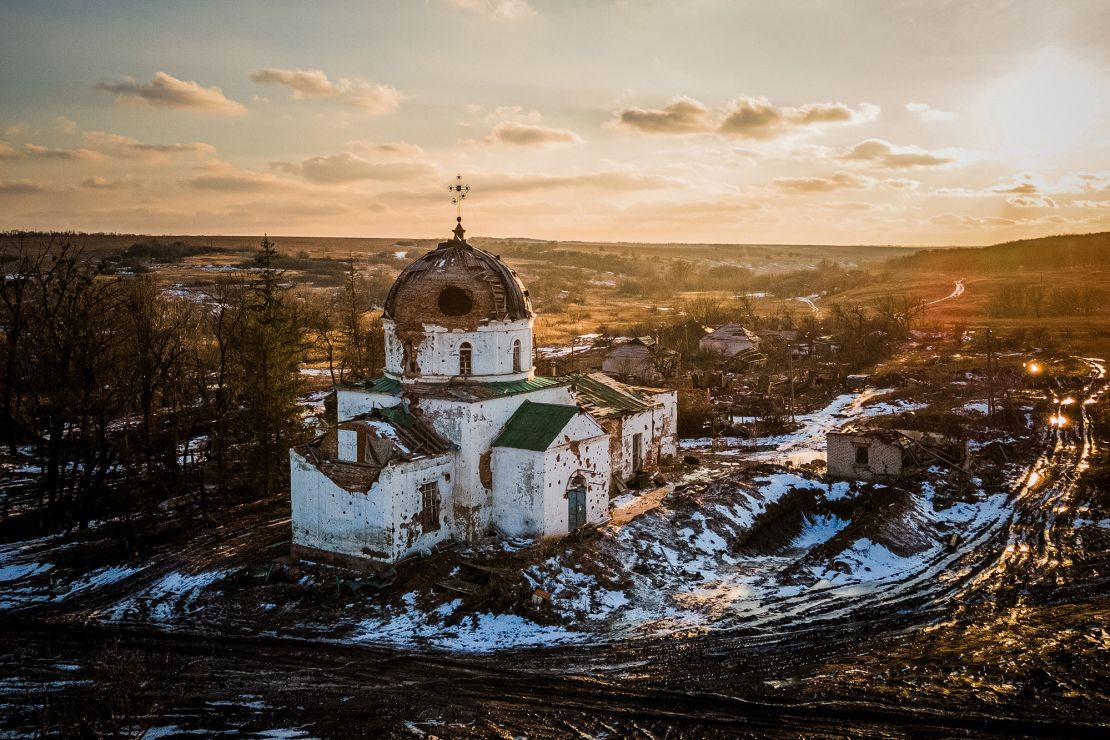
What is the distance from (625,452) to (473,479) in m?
9.20

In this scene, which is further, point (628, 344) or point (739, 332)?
point (739, 332)

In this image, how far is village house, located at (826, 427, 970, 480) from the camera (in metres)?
33.6

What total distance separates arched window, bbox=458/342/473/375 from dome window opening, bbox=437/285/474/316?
1085 millimetres

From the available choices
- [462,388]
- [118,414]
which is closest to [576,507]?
[462,388]

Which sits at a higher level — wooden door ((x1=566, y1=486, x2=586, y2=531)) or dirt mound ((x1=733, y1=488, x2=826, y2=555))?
wooden door ((x1=566, y1=486, x2=586, y2=531))

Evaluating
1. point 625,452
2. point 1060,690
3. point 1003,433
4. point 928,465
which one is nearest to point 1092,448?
point 1003,433

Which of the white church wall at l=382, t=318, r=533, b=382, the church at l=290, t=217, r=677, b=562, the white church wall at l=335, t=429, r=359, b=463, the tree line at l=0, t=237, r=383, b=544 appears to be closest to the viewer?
the church at l=290, t=217, r=677, b=562

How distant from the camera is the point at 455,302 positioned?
2798 centimetres

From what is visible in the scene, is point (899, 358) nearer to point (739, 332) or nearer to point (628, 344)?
point (739, 332)

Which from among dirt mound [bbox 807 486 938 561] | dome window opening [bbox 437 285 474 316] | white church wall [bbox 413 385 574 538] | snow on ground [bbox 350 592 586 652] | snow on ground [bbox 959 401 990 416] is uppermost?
dome window opening [bbox 437 285 474 316]

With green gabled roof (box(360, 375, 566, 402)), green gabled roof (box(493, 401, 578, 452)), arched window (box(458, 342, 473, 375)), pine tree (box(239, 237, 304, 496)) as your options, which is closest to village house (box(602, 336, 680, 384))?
pine tree (box(239, 237, 304, 496))

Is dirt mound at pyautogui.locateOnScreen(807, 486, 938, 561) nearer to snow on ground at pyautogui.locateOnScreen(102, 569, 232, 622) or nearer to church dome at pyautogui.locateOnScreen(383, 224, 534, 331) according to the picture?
church dome at pyautogui.locateOnScreen(383, 224, 534, 331)

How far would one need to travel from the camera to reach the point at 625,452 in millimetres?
33750

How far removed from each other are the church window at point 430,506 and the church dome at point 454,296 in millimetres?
5434
